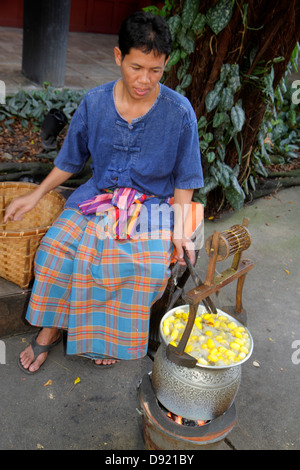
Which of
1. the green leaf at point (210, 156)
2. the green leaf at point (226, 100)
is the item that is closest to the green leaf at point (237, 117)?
the green leaf at point (226, 100)

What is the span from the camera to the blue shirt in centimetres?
256

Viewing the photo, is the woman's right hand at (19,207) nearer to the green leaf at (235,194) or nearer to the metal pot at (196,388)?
the metal pot at (196,388)

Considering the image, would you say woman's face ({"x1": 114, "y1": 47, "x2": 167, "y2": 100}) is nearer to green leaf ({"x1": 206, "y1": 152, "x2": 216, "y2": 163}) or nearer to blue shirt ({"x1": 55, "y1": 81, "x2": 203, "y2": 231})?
blue shirt ({"x1": 55, "y1": 81, "x2": 203, "y2": 231})

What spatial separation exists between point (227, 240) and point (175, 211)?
2.41ft

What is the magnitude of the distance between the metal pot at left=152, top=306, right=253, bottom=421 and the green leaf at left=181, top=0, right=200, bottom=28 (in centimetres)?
242

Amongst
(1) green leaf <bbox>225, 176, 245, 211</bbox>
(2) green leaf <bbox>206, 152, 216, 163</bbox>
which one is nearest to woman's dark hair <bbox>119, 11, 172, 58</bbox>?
(2) green leaf <bbox>206, 152, 216, 163</bbox>

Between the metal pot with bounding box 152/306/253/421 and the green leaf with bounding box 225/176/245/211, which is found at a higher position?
the metal pot with bounding box 152/306/253/421

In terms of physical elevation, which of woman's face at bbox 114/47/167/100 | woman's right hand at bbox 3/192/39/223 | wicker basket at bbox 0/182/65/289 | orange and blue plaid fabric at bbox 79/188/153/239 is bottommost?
wicker basket at bbox 0/182/65/289

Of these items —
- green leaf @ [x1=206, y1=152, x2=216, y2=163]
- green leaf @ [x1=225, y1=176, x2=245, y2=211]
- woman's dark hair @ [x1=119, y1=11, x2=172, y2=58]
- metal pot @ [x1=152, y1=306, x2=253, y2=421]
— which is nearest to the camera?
metal pot @ [x1=152, y1=306, x2=253, y2=421]

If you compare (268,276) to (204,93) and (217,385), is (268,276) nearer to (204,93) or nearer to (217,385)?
(204,93)

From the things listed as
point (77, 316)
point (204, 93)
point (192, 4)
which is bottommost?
point (77, 316)

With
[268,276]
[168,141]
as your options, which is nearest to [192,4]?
[168,141]

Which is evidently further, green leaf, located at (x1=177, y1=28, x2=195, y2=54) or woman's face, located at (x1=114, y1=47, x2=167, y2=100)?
green leaf, located at (x1=177, y1=28, x2=195, y2=54)

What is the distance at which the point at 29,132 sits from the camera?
189 inches
